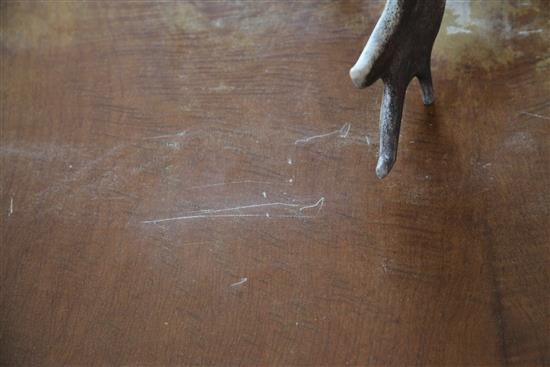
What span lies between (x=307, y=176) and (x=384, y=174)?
90mm

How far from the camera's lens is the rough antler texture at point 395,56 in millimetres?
605

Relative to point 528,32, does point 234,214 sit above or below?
below

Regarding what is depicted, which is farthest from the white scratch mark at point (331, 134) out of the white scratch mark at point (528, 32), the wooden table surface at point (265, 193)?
the white scratch mark at point (528, 32)

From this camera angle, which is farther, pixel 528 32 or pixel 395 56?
pixel 528 32

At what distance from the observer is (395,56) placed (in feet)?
2.11

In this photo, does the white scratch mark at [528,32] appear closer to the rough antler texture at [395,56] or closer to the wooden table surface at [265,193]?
the wooden table surface at [265,193]

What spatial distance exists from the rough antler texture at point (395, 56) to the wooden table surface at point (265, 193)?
64 mm

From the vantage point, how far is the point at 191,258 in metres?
0.70

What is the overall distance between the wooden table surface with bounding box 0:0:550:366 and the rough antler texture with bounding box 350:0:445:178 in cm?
6

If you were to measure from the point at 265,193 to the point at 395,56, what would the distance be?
192mm

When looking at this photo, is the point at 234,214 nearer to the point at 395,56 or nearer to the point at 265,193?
the point at 265,193

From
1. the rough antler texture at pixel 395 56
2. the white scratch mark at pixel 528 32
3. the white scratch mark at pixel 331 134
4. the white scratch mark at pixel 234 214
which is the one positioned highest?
the rough antler texture at pixel 395 56

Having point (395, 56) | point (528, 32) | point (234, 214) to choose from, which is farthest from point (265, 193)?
point (528, 32)

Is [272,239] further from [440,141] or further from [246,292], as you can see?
[440,141]
